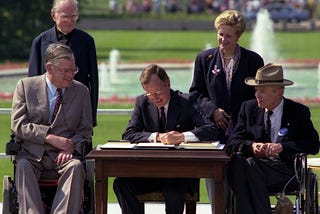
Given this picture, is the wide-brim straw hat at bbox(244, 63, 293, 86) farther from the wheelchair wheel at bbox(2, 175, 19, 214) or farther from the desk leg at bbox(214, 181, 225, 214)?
the wheelchair wheel at bbox(2, 175, 19, 214)

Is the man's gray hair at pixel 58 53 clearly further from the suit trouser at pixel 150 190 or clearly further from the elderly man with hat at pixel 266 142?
the elderly man with hat at pixel 266 142

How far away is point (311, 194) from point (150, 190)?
113 centimetres

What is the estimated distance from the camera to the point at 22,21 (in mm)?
38938

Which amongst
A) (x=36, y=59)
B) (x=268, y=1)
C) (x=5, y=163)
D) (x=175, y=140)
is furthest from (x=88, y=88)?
(x=268, y=1)

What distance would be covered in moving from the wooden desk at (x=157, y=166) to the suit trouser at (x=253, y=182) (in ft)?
1.22

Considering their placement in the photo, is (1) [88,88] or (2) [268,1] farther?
(2) [268,1]

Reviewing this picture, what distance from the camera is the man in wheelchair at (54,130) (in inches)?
308

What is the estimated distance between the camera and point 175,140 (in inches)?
315

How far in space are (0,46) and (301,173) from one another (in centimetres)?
3346

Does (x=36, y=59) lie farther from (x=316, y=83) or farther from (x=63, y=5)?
(x=316, y=83)

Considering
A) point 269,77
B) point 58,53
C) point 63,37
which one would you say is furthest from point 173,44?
point 58,53

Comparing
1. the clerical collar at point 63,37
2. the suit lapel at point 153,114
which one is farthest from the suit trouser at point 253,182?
the clerical collar at point 63,37

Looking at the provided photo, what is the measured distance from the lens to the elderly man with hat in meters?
8.06

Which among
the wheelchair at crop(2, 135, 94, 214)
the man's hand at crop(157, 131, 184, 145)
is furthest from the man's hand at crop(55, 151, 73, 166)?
the man's hand at crop(157, 131, 184, 145)
